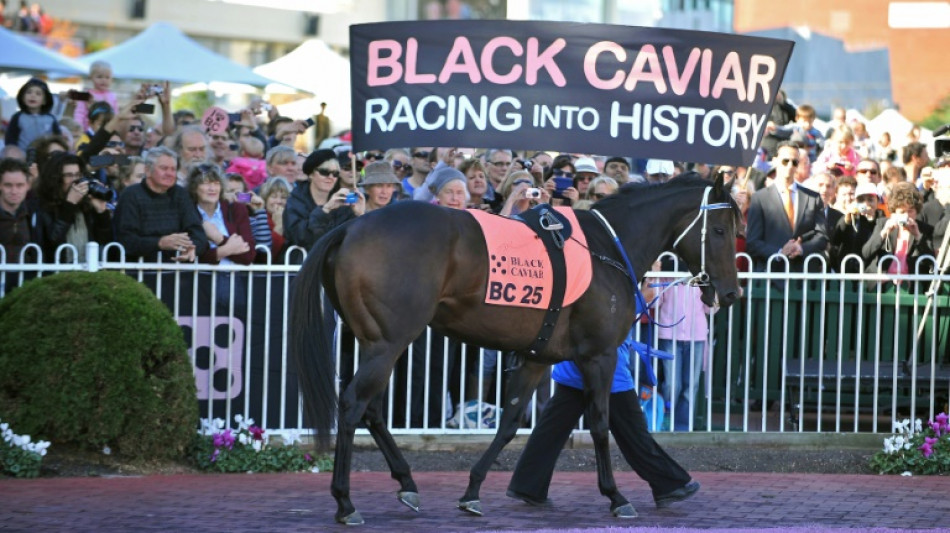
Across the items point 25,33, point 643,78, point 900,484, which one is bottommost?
point 900,484

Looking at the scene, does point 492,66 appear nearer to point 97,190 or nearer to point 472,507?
point 97,190

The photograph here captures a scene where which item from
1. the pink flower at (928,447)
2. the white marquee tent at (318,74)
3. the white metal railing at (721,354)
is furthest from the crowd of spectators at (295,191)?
the white marquee tent at (318,74)

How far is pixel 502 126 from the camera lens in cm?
1084

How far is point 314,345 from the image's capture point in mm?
8625

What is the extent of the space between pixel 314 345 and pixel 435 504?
4.80 feet

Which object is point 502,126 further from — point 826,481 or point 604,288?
point 826,481

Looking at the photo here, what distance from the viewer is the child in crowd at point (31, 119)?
1515cm

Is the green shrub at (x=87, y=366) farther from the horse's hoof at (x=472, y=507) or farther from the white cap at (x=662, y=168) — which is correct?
the white cap at (x=662, y=168)

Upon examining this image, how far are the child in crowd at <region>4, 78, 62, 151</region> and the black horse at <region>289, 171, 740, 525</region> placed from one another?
24.1 feet

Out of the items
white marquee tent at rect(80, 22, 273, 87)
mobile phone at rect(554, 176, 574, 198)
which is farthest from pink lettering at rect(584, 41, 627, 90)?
white marquee tent at rect(80, 22, 273, 87)

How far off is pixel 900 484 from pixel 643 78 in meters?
3.48

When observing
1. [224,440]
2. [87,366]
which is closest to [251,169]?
[224,440]

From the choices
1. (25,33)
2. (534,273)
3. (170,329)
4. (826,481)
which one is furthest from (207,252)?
(25,33)

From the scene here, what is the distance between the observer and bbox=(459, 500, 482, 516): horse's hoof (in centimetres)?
894
